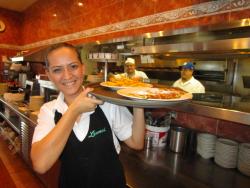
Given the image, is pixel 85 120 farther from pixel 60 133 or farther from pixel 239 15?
pixel 239 15

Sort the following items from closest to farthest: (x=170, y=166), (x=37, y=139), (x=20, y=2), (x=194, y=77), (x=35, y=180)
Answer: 1. (x=37, y=139)
2. (x=170, y=166)
3. (x=194, y=77)
4. (x=35, y=180)
5. (x=20, y=2)

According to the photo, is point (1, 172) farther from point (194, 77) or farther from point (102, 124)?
point (194, 77)

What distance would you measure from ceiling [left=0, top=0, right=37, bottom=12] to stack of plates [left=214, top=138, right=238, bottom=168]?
5200 mm

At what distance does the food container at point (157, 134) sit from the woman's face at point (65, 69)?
34.6 inches

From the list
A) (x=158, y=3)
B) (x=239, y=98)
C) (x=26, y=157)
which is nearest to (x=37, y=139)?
(x=239, y=98)

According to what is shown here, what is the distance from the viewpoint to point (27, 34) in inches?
229

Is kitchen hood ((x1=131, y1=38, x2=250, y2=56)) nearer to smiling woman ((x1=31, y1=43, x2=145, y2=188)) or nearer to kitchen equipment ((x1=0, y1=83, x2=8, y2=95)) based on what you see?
smiling woman ((x1=31, y1=43, x2=145, y2=188))

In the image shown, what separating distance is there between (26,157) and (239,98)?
2.52 meters

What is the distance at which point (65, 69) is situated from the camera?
3.24 feet

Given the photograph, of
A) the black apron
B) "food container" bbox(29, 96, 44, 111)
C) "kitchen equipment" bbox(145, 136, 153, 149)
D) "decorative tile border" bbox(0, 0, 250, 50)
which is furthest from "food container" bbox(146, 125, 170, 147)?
"food container" bbox(29, 96, 44, 111)

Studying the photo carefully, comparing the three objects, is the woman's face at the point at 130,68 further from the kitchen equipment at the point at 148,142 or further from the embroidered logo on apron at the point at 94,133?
the embroidered logo on apron at the point at 94,133

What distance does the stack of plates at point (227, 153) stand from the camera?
1.41 metres

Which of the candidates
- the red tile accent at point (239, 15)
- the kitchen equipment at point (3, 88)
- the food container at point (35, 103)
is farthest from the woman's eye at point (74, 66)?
the kitchen equipment at point (3, 88)

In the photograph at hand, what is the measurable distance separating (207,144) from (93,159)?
2.89ft
